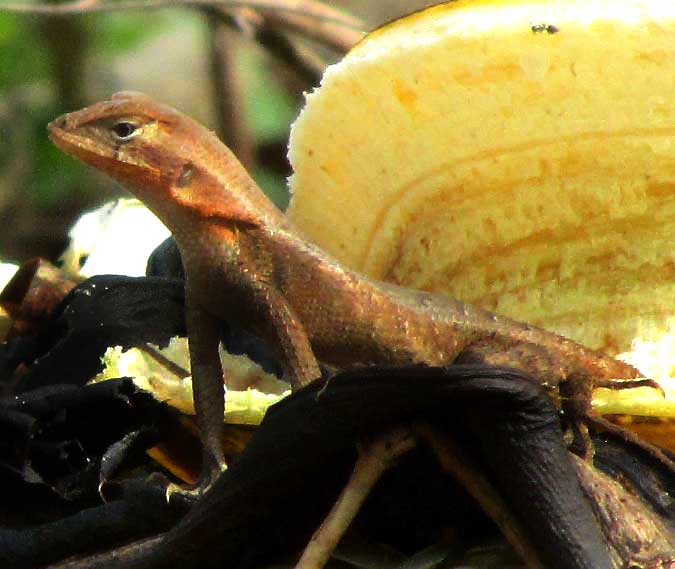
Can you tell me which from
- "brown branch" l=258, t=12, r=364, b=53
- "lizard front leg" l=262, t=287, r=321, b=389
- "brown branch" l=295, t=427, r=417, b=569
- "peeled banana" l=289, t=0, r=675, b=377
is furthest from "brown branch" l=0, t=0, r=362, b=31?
"brown branch" l=295, t=427, r=417, b=569

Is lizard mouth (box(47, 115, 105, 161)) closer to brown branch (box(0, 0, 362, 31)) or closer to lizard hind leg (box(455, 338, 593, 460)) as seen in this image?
lizard hind leg (box(455, 338, 593, 460))

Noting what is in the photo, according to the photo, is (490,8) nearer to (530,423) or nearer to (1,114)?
(530,423)

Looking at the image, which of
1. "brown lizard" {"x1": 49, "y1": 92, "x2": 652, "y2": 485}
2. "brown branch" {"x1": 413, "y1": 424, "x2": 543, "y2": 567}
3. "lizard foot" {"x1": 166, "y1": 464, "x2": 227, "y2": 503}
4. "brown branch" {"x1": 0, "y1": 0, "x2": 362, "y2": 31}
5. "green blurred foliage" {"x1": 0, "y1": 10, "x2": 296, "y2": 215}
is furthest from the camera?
"green blurred foliage" {"x1": 0, "y1": 10, "x2": 296, "y2": 215}

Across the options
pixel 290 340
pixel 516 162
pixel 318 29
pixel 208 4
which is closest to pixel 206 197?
pixel 290 340

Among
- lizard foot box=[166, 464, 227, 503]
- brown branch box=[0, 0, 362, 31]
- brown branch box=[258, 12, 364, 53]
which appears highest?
lizard foot box=[166, 464, 227, 503]

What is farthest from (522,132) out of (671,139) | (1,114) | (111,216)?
(1,114)
